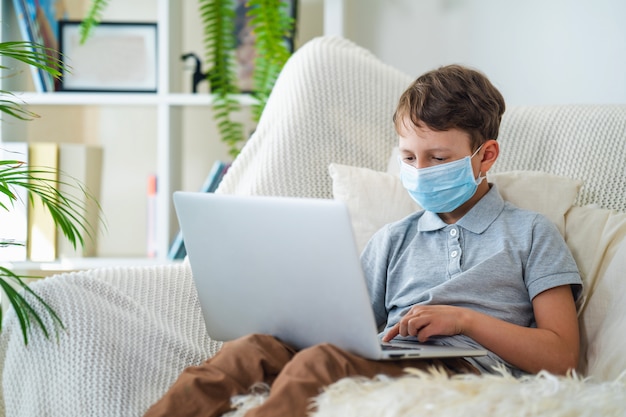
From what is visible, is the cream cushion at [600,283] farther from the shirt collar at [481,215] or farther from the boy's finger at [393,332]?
the boy's finger at [393,332]

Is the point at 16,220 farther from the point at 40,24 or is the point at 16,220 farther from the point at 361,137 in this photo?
the point at 361,137

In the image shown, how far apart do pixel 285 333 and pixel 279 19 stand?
1.25 m

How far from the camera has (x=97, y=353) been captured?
109 centimetres

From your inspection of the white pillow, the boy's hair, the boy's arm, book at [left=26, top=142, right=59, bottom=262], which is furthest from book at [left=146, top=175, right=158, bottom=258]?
the boy's arm

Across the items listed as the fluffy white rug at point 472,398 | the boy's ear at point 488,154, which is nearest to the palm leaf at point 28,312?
the fluffy white rug at point 472,398

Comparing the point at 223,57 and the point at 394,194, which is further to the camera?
the point at 223,57

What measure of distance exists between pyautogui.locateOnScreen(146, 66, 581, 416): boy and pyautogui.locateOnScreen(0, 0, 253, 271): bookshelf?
105 centimetres

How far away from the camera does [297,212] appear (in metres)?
0.92

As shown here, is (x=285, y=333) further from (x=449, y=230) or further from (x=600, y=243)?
(x=600, y=243)

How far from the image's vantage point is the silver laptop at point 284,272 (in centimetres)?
91

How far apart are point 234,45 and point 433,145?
119cm

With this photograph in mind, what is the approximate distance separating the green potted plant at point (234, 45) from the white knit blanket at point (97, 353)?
103cm

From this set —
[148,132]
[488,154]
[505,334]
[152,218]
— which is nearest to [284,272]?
[505,334]

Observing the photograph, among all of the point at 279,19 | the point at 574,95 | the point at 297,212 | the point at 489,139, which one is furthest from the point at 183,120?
the point at 297,212
